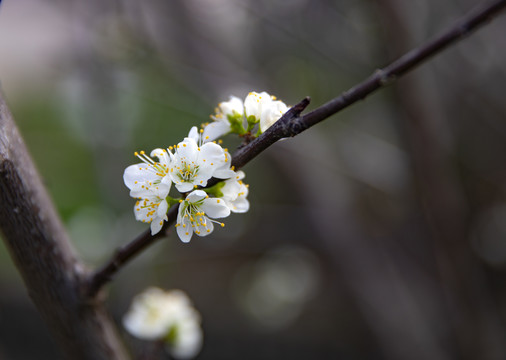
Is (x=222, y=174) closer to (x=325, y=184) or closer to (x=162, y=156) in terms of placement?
(x=162, y=156)

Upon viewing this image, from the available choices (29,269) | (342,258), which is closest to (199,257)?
(342,258)

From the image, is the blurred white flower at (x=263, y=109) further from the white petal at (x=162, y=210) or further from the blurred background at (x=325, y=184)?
the blurred background at (x=325, y=184)

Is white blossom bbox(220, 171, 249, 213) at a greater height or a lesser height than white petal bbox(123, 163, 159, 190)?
lesser

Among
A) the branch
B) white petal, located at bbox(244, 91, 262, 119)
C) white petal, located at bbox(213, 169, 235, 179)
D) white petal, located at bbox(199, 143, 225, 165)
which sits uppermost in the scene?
white petal, located at bbox(244, 91, 262, 119)

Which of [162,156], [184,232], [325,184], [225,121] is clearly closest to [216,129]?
[225,121]

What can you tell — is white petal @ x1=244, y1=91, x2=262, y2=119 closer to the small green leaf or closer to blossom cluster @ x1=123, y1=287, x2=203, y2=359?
the small green leaf

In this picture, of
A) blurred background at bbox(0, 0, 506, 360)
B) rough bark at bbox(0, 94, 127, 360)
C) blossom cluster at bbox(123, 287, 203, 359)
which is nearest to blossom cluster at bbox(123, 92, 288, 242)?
rough bark at bbox(0, 94, 127, 360)

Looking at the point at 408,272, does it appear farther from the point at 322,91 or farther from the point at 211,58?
the point at 211,58
